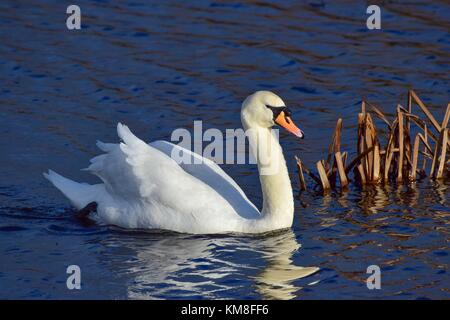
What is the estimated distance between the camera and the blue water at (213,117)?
421 inches

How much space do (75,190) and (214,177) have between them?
1657 mm

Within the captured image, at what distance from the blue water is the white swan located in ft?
0.56

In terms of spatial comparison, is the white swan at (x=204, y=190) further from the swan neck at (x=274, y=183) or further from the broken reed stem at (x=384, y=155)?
the broken reed stem at (x=384, y=155)

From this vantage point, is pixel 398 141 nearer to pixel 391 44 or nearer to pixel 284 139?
pixel 284 139

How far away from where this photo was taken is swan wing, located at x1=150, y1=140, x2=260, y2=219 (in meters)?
11.9

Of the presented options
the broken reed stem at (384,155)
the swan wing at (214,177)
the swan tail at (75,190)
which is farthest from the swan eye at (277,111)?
the swan tail at (75,190)

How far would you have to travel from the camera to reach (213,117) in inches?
611

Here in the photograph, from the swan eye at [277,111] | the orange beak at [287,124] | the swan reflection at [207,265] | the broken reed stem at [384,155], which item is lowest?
the swan reflection at [207,265]

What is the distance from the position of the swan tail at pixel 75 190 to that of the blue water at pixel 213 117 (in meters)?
0.25

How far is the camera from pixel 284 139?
14969mm

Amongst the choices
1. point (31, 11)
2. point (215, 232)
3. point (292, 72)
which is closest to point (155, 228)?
point (215, 232)

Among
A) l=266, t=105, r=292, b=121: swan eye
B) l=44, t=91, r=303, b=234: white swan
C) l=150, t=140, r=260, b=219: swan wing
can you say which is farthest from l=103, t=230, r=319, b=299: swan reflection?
l=266, t=105, r=292, b=121: swan eye

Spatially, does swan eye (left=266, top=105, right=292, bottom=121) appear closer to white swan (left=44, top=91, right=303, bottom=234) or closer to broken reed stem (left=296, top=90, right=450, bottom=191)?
white swan (left=44, top=91, right=303, bottom=234)

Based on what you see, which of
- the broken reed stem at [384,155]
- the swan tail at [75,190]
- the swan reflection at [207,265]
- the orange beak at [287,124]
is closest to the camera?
the swan reflection at [207,265]
